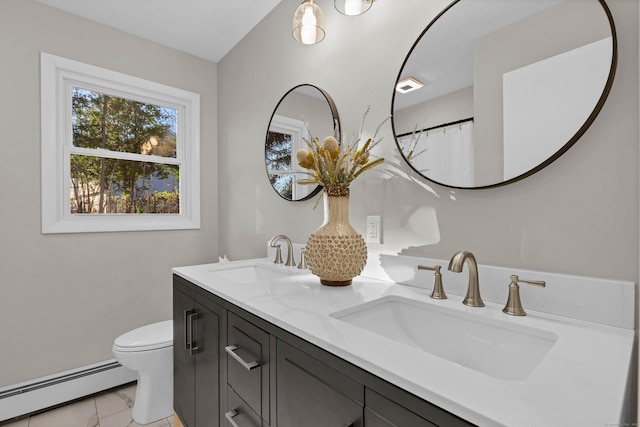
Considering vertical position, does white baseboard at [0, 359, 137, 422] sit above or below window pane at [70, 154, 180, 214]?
below

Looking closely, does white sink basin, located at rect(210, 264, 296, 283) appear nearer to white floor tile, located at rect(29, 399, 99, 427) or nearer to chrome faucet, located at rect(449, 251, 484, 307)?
chrome faucet, located at rect(449, 251, 484, 307)

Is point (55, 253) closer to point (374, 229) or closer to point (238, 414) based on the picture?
point (238, 414)

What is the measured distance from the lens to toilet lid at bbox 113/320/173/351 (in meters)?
1.75

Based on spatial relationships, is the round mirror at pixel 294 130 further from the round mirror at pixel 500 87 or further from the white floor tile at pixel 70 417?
the white floor tile at pixel 70 417

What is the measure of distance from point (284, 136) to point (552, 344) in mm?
1593

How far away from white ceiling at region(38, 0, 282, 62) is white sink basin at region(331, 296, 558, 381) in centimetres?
199

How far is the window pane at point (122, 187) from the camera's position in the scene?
2.18m

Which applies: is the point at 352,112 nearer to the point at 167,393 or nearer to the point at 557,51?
the point at 557,51

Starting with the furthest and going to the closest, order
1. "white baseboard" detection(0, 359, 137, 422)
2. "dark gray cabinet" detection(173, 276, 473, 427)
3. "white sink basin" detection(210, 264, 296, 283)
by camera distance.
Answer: "white baseboard" detection(0, 359, 137, 422) < "white sink basin" detection(210, 264, 296, 283) < "dark gray cabinet" detection(173, 276, 473, 427)

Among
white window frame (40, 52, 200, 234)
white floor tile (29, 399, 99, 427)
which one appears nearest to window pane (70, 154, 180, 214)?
white window frame (40, 52, 200, 234)

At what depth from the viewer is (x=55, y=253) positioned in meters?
2.03

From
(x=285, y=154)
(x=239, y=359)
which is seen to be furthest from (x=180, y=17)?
(x=239, y=359)

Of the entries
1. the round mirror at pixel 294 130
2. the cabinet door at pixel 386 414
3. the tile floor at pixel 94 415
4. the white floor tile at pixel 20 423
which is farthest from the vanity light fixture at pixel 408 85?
the white floor tile at pixel 20 423

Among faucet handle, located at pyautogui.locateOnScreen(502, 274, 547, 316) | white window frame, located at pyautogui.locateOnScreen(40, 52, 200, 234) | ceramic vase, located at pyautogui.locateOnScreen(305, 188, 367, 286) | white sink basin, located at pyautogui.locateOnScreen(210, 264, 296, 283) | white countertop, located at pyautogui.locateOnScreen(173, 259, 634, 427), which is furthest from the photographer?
white window frame, located at pyautogui.locateOnScreen(40, 52, 200, 234)
